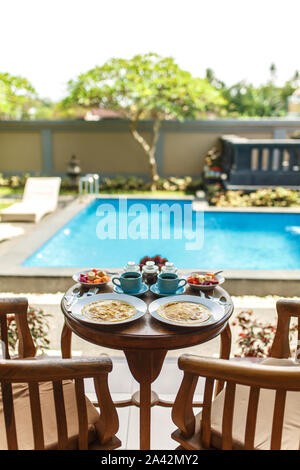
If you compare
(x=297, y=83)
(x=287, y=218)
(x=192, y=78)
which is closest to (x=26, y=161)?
(x=192, y=78)

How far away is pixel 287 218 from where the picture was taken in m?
8.02

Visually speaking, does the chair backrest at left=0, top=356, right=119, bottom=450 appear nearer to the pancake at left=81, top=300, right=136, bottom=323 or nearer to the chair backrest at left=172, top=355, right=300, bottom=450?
the chair backrest at left=172, top=355, right=300, bottom=450

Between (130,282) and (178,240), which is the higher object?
(130,282)

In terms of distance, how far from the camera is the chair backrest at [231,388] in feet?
4.01

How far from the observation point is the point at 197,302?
203 centimetres

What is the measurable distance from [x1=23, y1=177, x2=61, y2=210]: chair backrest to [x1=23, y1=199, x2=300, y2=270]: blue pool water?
24.8 inches

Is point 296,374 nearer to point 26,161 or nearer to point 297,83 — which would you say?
point 26,161

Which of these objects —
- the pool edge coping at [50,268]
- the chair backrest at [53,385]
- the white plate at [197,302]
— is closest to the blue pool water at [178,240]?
Result: the pool edge coping at [50,268]

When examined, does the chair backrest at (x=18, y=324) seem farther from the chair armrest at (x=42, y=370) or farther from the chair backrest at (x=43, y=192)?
the chair backrest at (x=43, y=192)

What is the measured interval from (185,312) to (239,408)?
18.0 inches

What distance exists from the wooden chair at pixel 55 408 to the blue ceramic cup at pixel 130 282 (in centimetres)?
57

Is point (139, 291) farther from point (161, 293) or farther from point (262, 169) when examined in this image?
point (262, 169)

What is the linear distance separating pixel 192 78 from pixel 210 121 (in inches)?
70.9

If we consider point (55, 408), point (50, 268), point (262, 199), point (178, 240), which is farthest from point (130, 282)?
point (262, 199)
